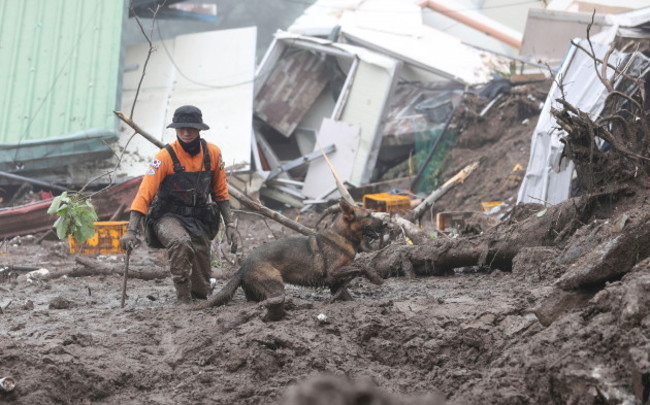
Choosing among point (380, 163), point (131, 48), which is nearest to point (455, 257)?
point (380, 163)

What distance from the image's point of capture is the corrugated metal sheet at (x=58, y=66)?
578 inches

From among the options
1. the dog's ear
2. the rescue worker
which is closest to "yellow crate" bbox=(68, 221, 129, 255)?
the rescue worker

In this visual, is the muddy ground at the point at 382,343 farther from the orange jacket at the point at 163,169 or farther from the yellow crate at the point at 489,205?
the yellow crate at the point at 489,205

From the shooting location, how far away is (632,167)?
6320 millimetres

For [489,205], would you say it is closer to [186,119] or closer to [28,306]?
[186,119]

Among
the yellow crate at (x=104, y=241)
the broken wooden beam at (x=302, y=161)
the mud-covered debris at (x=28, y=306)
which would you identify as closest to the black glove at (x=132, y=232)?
the mud-covered debris at (x=28, y=306)

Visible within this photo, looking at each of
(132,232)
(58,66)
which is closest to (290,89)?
(58,66)

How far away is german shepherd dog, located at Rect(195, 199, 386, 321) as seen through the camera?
609 cm

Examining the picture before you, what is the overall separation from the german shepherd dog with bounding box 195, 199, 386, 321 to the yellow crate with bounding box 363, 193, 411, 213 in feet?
16.8

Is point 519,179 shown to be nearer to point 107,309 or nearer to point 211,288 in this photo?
point 211,288

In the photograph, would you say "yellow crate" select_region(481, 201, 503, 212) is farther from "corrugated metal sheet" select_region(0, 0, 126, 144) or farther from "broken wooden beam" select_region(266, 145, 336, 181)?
"corrugated metal sheet" select_region(0, 0, 126, 144)

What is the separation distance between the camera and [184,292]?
6.71 metres

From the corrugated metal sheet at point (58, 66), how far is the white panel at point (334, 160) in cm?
449

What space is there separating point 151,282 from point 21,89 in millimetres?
8695
